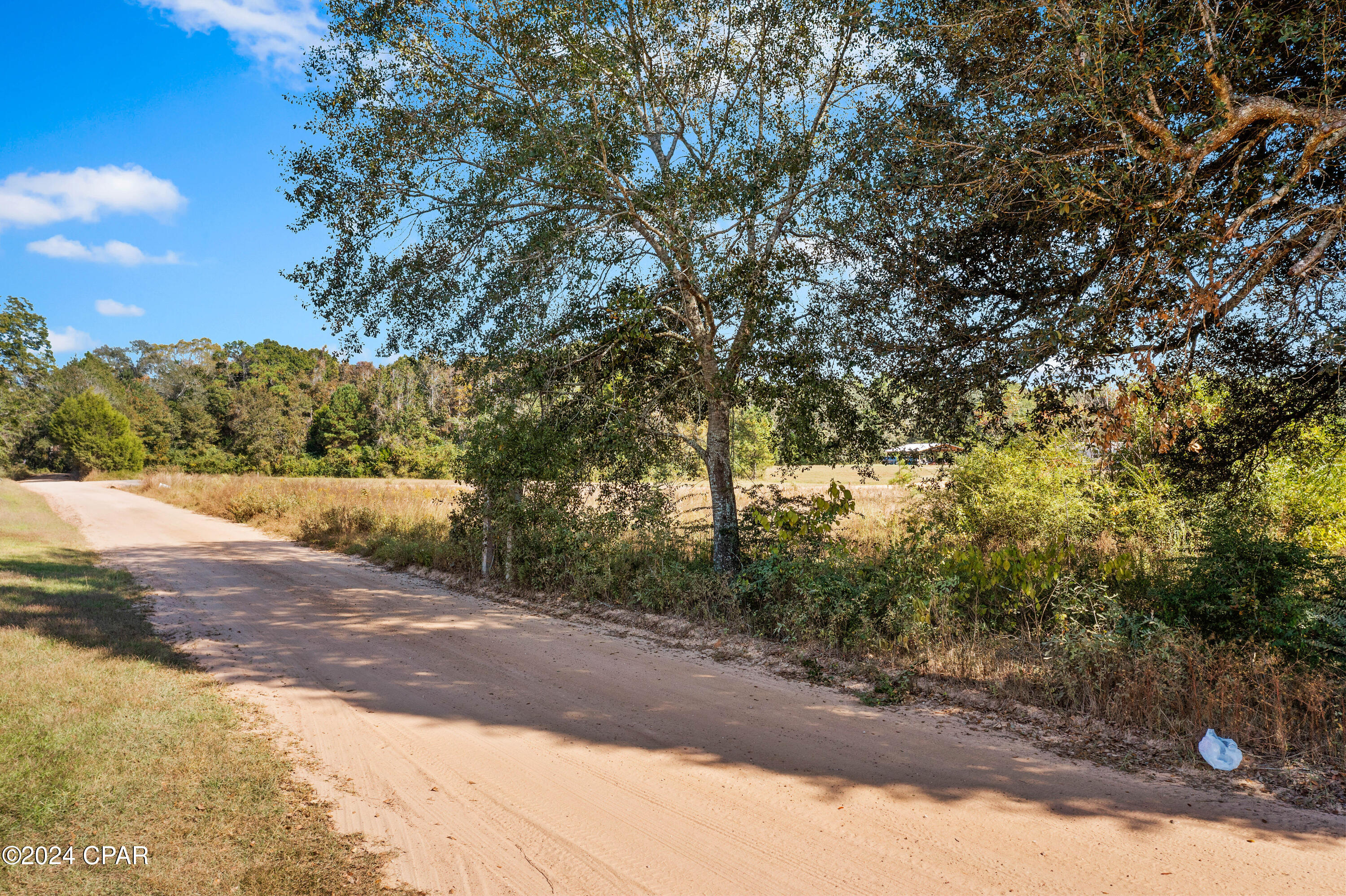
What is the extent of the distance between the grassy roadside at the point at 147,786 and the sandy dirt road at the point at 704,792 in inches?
13.0

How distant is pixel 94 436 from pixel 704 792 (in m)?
→ 67.9

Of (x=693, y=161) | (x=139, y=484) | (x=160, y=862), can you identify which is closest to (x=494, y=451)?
(x=693, y=161)

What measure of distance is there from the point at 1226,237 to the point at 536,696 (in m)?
7.37

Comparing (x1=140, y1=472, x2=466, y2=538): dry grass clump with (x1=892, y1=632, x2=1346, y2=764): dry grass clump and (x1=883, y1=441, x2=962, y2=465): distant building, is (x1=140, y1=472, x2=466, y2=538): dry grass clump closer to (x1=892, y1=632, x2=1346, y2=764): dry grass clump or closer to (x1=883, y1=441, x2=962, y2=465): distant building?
(x1=883, y1=441, x2=962, y2=465): distant building

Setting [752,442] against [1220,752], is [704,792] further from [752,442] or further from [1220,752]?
[752,442]

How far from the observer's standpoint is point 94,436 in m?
54.4

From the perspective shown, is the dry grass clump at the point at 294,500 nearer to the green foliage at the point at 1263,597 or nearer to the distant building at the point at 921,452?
the distant building at the point at 921,452

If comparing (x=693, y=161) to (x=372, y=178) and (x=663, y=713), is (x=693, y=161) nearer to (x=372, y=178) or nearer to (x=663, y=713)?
(x=372, y=178)

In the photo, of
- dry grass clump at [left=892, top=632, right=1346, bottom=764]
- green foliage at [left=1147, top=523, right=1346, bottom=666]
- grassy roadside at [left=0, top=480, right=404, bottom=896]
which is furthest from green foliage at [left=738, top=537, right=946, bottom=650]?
grassy roadside at [left=0, top=480, right=404, bottom=896]

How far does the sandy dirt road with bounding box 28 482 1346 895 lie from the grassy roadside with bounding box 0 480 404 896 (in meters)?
0.33

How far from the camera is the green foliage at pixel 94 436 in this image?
5419cm

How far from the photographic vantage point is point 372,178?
948 cm

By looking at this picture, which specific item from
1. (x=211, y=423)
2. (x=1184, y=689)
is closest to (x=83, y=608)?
(x=1184, y=689)

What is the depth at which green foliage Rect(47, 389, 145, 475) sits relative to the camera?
178ft
